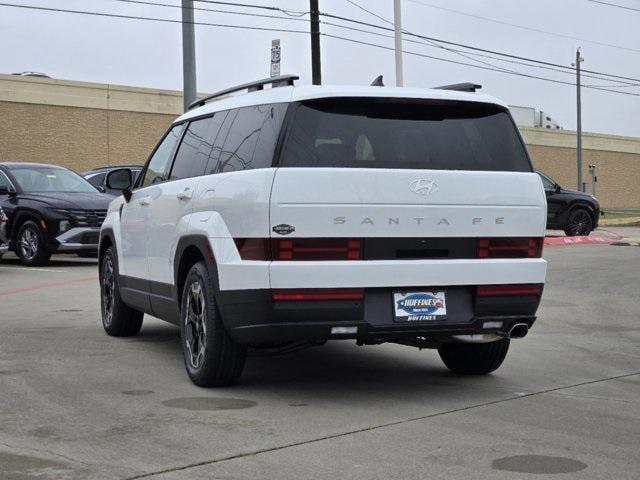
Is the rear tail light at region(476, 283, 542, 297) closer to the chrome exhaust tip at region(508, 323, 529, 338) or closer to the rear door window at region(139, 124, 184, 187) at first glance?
the chrome exhaust tip at region(508, 323, 529, 338)

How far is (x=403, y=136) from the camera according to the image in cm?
739

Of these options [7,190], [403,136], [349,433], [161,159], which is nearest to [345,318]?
[349,433]

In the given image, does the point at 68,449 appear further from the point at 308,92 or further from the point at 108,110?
the point at 108,110

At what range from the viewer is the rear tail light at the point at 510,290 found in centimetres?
735

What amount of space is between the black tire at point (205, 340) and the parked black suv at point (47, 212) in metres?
11.1

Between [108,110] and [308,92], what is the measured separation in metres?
37.9

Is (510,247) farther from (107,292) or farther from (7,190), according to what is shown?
(7,190)

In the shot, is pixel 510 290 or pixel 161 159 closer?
pixel 510 290

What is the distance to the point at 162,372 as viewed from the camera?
8.36 meters

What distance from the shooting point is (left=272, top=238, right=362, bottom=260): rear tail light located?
22.7ft

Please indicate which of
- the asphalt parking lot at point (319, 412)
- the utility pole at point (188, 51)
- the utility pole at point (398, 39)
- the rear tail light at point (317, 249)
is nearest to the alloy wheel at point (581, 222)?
the utility pole at point (398, 39)

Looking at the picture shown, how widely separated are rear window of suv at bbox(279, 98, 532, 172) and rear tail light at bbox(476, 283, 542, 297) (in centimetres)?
77

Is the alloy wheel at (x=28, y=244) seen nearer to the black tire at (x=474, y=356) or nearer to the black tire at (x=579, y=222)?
the black tire at (x=474, y=356)

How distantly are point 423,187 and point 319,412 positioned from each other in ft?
5.09
